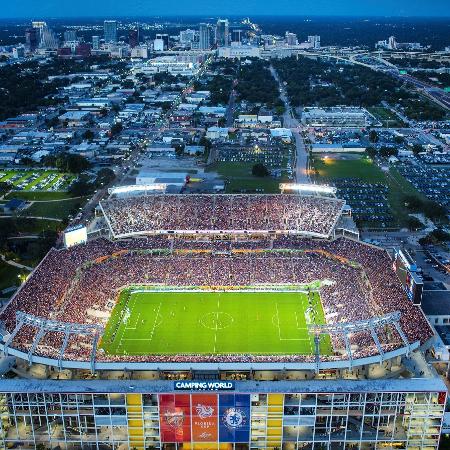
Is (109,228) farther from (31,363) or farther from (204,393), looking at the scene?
(204,393)

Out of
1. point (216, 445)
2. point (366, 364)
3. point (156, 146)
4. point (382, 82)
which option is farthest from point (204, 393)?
point (382, 82)

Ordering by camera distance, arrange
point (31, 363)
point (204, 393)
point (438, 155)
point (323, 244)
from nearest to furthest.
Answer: point (204, 393) < point (31, 363) < point (323, 244) < point (438, 155)

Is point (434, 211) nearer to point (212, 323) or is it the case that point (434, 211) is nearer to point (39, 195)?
point (212, 323)

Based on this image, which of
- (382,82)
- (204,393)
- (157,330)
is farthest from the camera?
(382,82)

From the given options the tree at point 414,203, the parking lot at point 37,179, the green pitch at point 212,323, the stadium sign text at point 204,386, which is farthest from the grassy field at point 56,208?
the stadium sign text at point 204,386

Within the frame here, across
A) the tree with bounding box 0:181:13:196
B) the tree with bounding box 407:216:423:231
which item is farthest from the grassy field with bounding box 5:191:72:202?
the tree with bounding box 407:216:423:231

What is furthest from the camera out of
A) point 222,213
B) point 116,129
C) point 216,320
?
point 116,129

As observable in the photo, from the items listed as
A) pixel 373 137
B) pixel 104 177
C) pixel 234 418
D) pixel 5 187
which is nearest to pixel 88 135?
pixel 104 177
